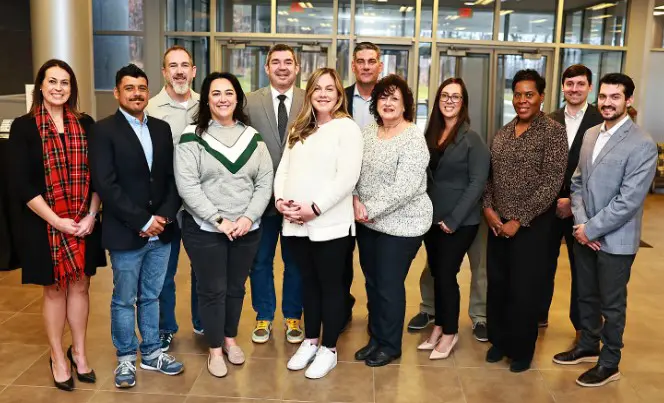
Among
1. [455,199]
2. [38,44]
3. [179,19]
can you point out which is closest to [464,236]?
[455,199]

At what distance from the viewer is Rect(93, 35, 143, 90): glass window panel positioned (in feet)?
35.2

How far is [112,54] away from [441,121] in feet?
27.3

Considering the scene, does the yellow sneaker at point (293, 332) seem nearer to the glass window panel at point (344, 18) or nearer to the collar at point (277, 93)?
the collar at point (277, 93)

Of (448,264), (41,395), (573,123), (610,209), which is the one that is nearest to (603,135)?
(610,209)

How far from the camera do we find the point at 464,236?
13.2 feet

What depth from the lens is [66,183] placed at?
11.2ft

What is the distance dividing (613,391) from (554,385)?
1.07 ft

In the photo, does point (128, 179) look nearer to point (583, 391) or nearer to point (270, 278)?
point (270, 278)

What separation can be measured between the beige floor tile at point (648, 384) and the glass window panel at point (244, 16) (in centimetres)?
810

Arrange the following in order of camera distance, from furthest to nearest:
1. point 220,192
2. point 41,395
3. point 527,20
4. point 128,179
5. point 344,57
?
point 527,20 → point 344,57 → point 220,192 → point 41,395 → point 128,179

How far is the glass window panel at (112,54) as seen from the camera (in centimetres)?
1074

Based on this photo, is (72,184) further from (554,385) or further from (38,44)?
(38,44)

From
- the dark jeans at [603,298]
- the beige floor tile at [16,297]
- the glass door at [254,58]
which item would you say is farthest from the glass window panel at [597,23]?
the beige floor tile at [16,297]

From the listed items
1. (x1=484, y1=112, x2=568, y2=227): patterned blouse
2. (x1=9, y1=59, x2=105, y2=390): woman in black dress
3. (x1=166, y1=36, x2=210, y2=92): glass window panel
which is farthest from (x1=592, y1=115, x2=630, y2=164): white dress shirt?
(x1=166, y1=36, x2=210, y2=92): glass window panel
